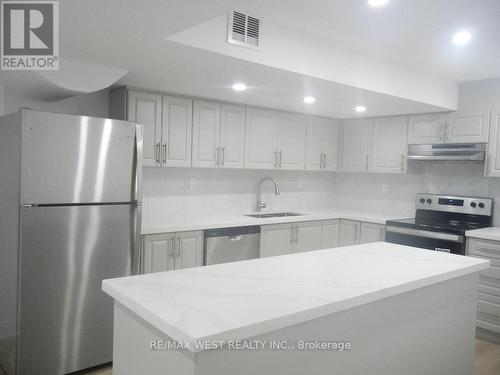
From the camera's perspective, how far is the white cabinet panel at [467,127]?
377 cm

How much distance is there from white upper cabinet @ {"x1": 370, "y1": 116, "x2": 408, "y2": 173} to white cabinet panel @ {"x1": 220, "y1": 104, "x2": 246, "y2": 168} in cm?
166

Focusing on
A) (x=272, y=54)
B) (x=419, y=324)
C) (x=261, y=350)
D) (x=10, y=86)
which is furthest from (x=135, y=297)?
(x=10, y=86)

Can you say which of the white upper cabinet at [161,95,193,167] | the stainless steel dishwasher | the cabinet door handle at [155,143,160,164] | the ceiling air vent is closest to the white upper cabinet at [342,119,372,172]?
the stainless steel dishwasher

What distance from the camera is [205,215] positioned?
159 inches

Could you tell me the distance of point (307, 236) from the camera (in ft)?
14.1

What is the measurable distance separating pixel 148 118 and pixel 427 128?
2872mm

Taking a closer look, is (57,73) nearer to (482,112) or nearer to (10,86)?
(10,86)

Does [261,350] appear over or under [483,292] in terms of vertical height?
over

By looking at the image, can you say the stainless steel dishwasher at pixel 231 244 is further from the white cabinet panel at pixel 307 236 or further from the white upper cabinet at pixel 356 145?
the white upper cabinet at pixel 356 145

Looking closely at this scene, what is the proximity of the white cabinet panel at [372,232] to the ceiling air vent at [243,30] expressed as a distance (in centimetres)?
260

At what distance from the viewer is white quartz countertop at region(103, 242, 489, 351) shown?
122 cm

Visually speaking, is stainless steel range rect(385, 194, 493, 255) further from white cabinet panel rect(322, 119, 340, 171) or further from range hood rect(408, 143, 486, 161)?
white cabinet panel rect(322, 119, 340, 171)

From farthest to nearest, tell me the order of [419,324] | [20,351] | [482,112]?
1. [482,112]
2. [20,351]
3. [419,324]

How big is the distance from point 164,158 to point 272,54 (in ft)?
4.84
